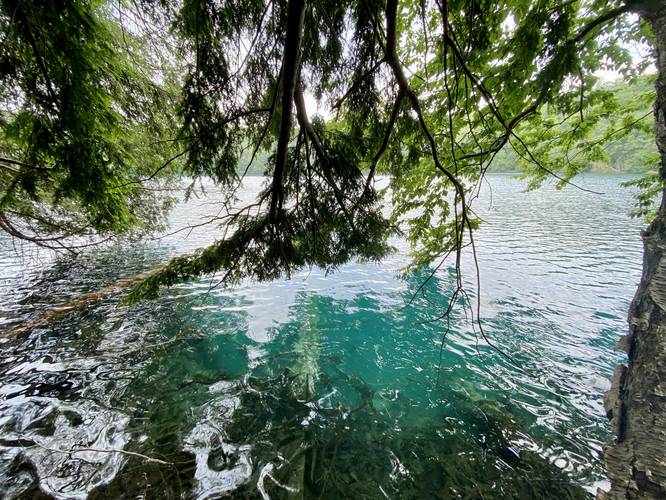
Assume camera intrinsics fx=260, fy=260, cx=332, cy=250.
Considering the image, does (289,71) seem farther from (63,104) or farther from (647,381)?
(647,381)

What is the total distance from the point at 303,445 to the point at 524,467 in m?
2.78

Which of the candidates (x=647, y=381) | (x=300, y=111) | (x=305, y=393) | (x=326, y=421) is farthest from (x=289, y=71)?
(x=305, y=393)

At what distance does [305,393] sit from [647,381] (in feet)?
13.6

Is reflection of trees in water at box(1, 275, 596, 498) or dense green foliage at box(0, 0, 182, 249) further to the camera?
reflection of trees in water at box(1, 275, 596, 498)

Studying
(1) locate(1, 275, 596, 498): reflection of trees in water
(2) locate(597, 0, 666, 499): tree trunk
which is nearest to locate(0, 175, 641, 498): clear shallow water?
(1) locate(1, 275, 596, 498): reflection of trees in water

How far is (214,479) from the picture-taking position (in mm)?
2955

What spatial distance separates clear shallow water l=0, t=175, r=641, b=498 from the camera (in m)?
3.03

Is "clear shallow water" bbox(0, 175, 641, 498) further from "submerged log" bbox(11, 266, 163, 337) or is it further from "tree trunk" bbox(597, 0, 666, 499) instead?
"tree trunk" bbox(597, 0, 666, 499)

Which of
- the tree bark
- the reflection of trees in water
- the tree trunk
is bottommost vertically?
the reflection of trees in water

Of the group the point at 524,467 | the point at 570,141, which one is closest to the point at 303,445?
the point at 524,467

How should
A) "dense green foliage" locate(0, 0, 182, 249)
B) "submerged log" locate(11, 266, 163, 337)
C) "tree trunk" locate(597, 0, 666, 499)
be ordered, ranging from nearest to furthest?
"tree trunk" locate(597, 0, 666, 499), "dense green foliage" locate(0, 0, 182, 249), "submerged log" locate(11, 266, 163, 337)

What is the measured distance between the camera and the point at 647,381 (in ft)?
8.11

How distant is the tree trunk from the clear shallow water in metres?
1.08

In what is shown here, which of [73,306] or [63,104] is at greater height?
[63,104]
